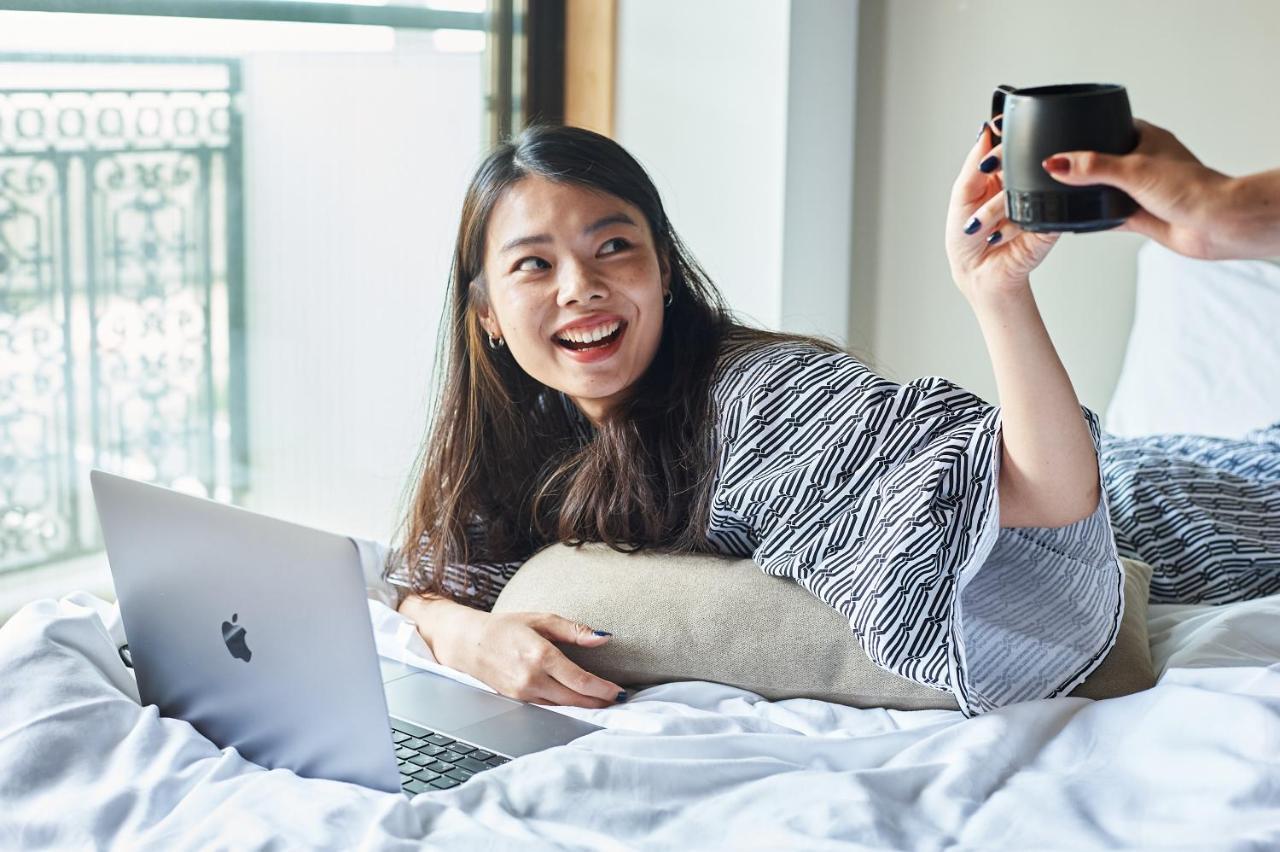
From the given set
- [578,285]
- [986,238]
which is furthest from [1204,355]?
[986,238]

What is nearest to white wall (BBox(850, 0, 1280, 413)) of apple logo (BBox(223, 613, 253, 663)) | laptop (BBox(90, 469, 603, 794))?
laptop (BBox(90, 469, 603, 794))

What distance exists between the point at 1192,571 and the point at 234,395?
1608 mm

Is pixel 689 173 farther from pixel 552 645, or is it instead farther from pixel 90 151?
pixel 552 645

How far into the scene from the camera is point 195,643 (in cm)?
123

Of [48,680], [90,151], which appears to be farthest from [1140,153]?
[90,151]

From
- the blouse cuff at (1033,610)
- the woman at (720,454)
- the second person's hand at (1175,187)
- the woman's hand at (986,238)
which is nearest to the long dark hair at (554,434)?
the woman at (720,454)

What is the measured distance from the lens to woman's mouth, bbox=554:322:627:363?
160cm

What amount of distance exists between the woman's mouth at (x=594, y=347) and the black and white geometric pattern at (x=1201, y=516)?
76 centimetres

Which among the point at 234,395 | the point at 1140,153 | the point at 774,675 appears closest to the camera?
the point at 1140,153

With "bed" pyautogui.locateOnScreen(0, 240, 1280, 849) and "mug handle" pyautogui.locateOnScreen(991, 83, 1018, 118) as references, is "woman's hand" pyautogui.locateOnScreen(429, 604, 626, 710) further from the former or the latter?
"mug handle" pyautogui.locateOnScreen(991, 83, 1018, 118)

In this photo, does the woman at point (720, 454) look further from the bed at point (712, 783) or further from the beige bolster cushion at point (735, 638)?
the bed at point (712, 783)

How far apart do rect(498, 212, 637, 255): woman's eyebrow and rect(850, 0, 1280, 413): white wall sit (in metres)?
1.49

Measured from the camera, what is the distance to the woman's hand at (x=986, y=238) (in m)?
1.09

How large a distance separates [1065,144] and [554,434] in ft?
3.33
